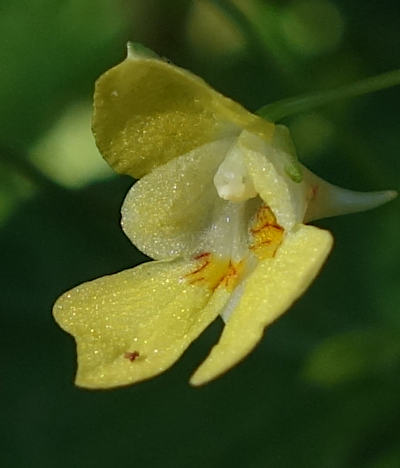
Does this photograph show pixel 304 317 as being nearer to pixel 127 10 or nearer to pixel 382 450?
pixel 382 450

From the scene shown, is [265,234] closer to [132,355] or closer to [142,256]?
[132,355]

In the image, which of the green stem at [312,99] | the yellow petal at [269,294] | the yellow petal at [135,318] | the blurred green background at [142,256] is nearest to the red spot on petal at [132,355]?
the yellow petal at [135,318]

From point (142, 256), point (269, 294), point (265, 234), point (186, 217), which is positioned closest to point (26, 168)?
point (142, 256)

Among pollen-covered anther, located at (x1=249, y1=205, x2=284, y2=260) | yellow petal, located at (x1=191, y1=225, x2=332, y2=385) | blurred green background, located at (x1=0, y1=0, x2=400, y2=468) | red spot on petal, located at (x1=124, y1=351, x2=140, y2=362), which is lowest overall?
blurred green background, located at (x1=0, y1=0, x2=400, y2=468)

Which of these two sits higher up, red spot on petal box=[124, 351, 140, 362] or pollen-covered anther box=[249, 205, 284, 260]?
pollen-covered anther box=[249, 205, 284, 260]

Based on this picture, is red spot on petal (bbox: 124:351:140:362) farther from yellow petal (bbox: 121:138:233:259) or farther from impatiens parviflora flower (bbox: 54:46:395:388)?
yellow petal (bbox: 121:138:233:259)

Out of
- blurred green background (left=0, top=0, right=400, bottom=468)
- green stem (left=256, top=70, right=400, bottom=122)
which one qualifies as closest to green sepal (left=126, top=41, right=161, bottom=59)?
green stem (left=256, top=70, right=400, bottom=122)

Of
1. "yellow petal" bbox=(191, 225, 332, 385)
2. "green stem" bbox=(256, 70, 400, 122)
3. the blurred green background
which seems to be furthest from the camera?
the blurred green background
